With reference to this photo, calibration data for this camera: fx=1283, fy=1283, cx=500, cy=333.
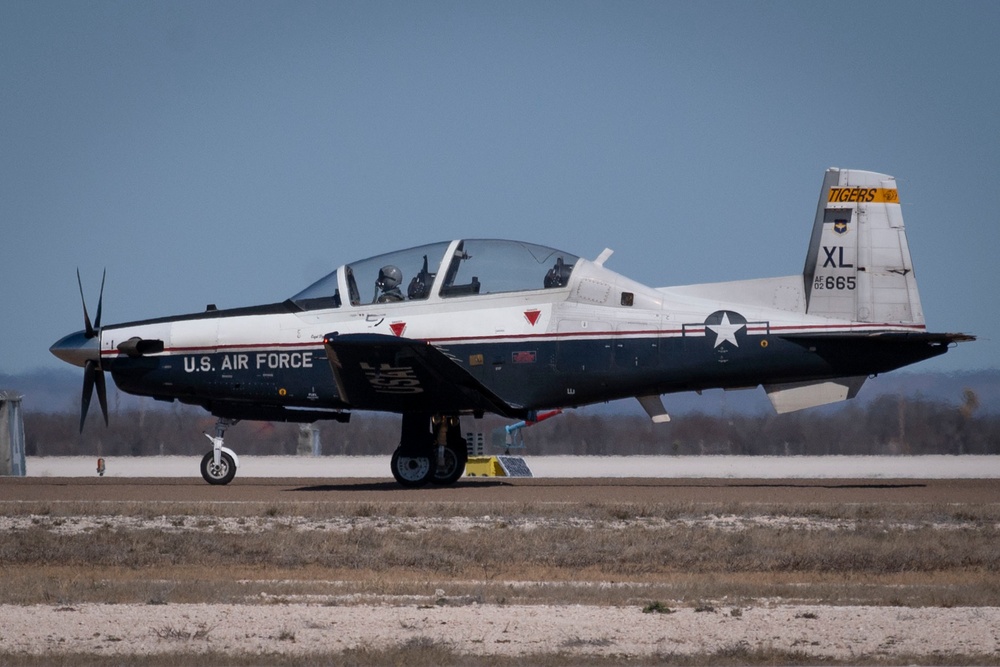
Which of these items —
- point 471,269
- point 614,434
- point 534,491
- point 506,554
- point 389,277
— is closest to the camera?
point 506,554

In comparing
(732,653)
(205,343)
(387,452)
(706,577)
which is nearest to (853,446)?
(387,452)

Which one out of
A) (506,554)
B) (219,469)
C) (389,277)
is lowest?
(506,554)

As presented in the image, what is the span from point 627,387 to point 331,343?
4.45 m

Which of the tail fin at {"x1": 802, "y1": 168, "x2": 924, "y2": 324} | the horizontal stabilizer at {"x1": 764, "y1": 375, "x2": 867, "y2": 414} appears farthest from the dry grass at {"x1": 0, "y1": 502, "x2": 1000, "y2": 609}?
the tail fin at {"x1": 802, "y1": 168, "x2": 924, "y2": 324}

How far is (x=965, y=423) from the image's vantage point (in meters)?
33.7

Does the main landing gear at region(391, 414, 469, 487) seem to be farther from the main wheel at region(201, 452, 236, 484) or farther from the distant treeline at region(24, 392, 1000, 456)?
the distant treeline at region(24, 392, 1000, 456)

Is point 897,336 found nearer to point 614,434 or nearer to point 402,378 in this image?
point 402,378

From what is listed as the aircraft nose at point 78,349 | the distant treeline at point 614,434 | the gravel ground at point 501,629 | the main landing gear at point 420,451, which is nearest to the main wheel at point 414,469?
the main landing gear at point 420,451

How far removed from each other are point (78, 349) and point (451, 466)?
6.28 metres

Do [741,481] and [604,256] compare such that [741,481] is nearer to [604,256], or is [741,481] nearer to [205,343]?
[604,256]

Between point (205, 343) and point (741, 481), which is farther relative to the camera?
point (741, 481)

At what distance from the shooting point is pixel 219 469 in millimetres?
21391

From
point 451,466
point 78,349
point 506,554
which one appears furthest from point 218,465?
point 506,554

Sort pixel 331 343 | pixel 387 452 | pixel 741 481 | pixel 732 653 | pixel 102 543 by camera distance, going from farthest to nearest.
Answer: pixel 387 452 < pixel 741 481 < pixel 331 343 < pixel 102 543 < pixel 732 653
